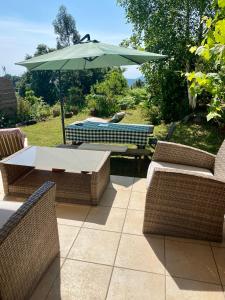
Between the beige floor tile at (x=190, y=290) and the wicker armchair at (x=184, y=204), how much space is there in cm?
56

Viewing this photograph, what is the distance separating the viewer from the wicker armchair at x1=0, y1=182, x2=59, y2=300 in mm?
1374

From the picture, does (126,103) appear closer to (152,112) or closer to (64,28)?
(152,112)

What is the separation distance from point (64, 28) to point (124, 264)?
87.8 feet

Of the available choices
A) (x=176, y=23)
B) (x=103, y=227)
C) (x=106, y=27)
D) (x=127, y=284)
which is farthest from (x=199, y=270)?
(x=106, y=27)

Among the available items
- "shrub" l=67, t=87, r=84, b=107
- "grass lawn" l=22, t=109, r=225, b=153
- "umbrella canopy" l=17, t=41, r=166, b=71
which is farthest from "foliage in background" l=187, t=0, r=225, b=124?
"shrub" l=67, t=87, r=84, b=107

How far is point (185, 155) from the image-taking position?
3.04 m

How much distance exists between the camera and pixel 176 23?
6.79 meters

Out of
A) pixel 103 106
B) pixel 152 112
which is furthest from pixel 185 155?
pixel 103 106

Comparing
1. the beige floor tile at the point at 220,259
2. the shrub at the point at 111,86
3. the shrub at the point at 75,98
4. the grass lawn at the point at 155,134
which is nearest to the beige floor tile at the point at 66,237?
the beige floor tile at the point at 220,259

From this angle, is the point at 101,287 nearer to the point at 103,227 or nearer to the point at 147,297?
the point at 147,297

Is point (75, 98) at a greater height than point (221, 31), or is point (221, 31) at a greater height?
point (221, 31)

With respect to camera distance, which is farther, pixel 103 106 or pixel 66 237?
pixel 103 106

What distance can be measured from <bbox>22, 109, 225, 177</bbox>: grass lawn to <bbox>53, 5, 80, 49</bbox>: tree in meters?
19.7

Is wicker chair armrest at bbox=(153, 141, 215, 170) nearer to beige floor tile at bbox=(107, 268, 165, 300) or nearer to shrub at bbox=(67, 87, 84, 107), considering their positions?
beige floor tile at bbox=(107, 268, 165, 300)
